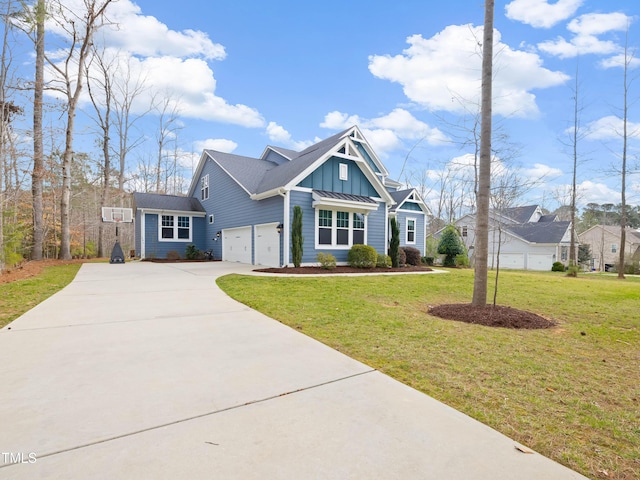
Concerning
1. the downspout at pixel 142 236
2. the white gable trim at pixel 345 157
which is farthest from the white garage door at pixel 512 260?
the downspout at pixel 142 236

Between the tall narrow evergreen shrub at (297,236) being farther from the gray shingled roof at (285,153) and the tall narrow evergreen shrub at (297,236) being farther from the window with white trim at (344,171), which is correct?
the gray shingled roof at (285,153)

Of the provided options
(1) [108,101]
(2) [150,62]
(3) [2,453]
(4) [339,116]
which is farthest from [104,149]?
(3) [2,453]

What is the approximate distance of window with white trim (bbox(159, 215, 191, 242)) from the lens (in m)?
18.8

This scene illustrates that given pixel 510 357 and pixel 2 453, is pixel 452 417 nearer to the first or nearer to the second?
pixel 510 357

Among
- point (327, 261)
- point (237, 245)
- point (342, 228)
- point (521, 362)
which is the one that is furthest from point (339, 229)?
point (521, 362)

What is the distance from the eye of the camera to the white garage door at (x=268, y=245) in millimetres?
13375

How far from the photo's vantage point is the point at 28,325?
168 inches

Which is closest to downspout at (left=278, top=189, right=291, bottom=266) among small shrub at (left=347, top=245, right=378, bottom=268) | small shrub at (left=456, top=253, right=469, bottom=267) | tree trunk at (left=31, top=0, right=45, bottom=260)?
small shrub at (left=347, top=245, right=378, bottom=268)

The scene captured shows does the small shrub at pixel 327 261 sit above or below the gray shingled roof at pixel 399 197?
below

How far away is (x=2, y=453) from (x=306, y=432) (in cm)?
167

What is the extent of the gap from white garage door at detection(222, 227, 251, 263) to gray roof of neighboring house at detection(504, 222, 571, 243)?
24383mm

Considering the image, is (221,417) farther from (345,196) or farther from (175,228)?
(175,228)

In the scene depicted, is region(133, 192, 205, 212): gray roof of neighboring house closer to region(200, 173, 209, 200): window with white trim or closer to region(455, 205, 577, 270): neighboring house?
region(200, 173, 209, 200): window with white trim

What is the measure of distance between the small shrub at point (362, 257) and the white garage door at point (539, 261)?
24.4m
